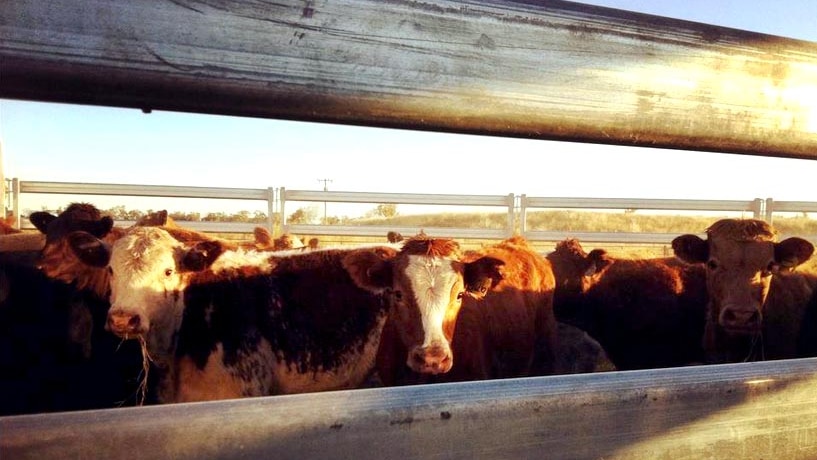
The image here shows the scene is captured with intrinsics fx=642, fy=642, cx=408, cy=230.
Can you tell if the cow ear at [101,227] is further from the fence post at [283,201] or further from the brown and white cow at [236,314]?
the fence post at [283,201]

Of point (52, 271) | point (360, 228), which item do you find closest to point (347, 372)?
point (52, 271)

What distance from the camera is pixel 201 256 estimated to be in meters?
3.83

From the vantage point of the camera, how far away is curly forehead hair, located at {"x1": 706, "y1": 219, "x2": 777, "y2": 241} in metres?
4.36

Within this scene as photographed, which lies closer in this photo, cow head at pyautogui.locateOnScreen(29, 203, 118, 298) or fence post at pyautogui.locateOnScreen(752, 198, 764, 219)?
cow head at pyautogui.locateOnScreen(29, 203, 118, 298)

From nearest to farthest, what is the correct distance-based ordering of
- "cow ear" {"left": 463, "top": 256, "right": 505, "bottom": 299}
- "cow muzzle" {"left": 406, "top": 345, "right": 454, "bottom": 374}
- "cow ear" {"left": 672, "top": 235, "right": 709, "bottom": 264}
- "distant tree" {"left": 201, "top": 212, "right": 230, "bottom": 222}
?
"cow muzzle" {"left": 406, "top": 345, "right": 454, "bottom": 374} < "cow ear" {"left": 463, "top": 256, "right": 505, "bottom": 299} < "cow ear" {"left": 672, "top": 235, "right": 709, "bottom": 264} < "distant tree" {"left": 201, "top": 212, "right": 230, "bottom": 222}

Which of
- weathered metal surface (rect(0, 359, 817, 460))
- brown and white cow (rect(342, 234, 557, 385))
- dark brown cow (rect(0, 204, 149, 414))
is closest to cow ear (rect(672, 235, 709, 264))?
brown and white cow (rect(342, 234, 557, 385))

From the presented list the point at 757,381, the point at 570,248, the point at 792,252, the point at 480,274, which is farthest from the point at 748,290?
the point at 757,381

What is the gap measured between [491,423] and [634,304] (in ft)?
15.0

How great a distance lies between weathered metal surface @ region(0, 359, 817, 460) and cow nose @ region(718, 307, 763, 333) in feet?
11.4

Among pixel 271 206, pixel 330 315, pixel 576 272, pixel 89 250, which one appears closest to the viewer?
pixel 89 250

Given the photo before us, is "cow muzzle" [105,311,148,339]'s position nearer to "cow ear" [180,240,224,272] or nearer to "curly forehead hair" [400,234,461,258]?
"cow ear" [180,240,224,272]

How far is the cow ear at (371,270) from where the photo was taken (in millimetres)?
3861

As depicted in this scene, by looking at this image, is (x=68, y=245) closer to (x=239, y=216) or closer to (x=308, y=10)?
(x=308, y=10)

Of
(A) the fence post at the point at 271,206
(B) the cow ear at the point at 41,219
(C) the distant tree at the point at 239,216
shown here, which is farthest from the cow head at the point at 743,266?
(C) the distant tree at the point at 239,216
